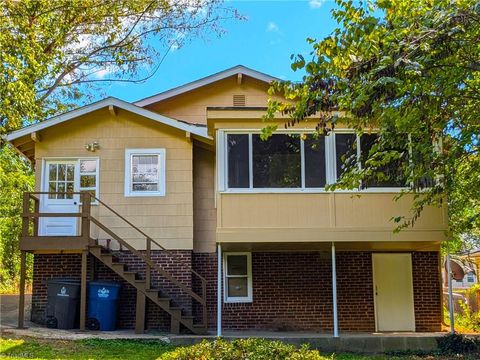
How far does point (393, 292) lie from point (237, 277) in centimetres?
394

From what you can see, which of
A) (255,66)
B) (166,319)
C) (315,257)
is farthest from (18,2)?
(315,257)

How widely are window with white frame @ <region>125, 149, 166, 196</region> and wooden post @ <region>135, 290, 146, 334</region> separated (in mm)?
2460

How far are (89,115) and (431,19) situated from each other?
886 cm

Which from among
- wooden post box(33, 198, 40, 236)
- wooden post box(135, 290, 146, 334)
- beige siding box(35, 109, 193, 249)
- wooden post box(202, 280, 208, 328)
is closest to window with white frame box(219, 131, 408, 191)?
beige siding box(35, 109, 193, 249)

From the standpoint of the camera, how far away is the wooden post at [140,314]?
1212 cm

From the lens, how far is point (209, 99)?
48.4 feet

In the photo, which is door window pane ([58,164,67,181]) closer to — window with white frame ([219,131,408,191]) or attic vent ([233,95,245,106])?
window with white frame ([219,131,408,191])

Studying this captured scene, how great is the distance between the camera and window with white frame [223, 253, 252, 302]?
13.5m

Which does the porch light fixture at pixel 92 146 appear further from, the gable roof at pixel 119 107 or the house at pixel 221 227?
the gable roof at pixel 119 107

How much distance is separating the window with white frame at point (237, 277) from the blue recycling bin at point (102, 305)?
2750mm

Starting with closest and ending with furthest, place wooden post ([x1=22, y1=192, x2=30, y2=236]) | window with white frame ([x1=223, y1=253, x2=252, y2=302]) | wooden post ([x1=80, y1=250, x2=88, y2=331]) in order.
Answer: wooden post ([x1=80, y1=250, x2=88, y2=331]) → wooden post ([x1=22, y1=192, x2=30, y2=236]) → window with white frame ([x1=223, y1=253, x2=252, y2=302])

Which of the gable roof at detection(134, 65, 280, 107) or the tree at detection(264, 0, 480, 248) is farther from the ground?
the gable roof at detection(134, 65, 280, 107)

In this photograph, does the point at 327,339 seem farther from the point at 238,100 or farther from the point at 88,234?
the point at 238,100

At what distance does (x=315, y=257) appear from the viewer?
13.7 meters
